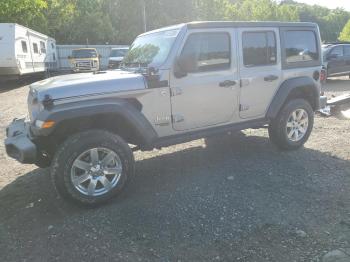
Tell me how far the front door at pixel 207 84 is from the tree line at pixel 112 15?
21337 mm

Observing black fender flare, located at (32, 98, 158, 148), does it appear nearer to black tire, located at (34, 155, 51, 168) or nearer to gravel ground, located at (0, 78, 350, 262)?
black tire, located at (34, 155, 51, 168)

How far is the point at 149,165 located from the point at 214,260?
257 centimetres

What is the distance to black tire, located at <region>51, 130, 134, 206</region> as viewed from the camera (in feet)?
13.3

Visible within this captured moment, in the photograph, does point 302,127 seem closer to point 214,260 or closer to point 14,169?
point 214,260

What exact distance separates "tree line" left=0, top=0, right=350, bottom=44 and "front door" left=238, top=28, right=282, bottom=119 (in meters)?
21.3

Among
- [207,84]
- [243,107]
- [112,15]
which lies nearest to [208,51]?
[207,84]

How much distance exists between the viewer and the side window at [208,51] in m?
4.83

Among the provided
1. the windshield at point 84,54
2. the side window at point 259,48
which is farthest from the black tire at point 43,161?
the windshield at point 84,54

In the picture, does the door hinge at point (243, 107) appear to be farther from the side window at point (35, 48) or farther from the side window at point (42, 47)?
the side window at point (42, 47)

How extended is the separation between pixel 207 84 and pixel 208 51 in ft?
1.42

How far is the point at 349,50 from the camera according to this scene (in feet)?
53.1

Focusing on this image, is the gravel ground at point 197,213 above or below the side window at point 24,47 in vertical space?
below

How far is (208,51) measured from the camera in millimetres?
4980

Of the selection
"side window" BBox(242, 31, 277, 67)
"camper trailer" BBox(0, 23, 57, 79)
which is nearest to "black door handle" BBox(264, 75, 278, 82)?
"side window" BBox(242, 31, 277, 67)
